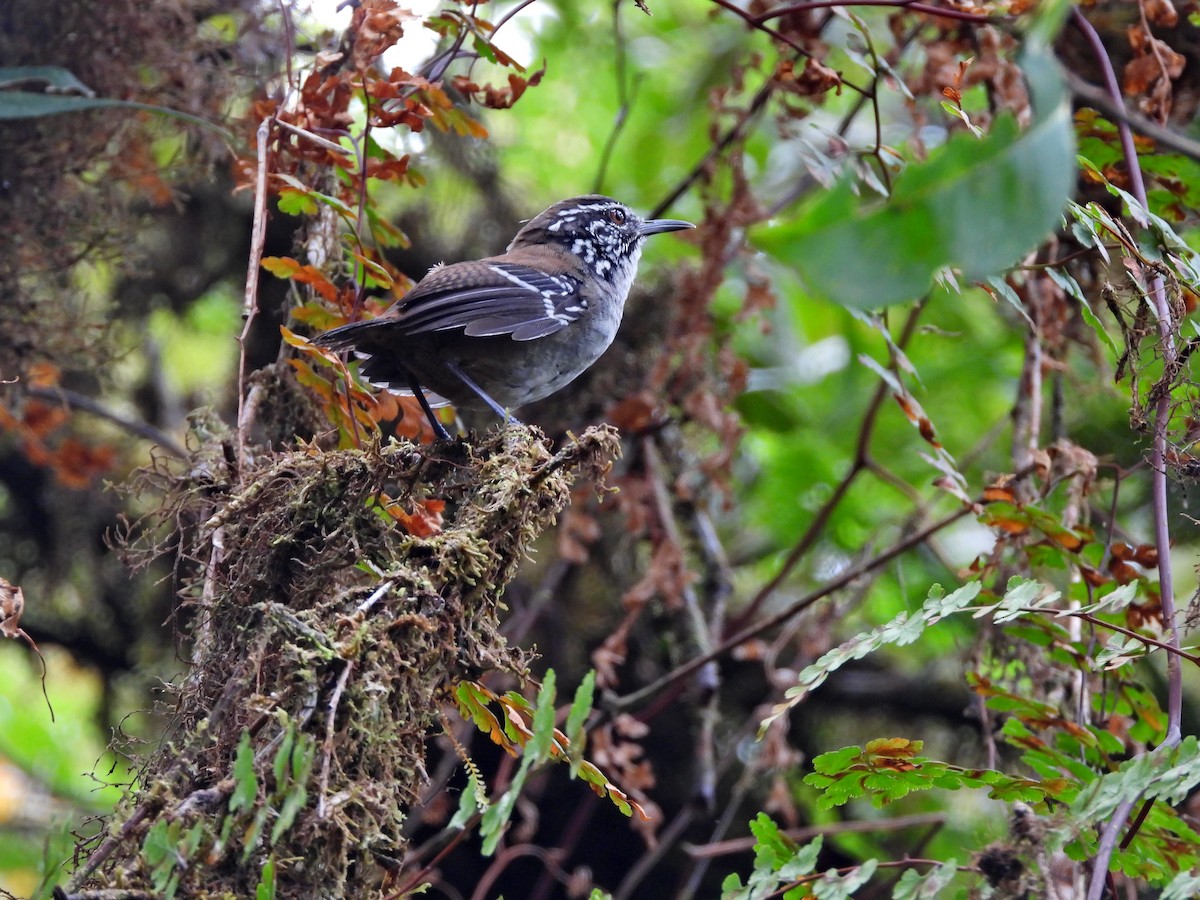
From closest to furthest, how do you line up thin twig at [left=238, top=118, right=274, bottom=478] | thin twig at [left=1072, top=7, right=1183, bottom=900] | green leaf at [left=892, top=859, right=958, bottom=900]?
green leaf at [left=892, top=859, right=958, bottom=900]
thin twig at [left=1072, top=7, right=1183, bottom=900]
thin twig at [left=238, top=118, right=274, bottom=478]

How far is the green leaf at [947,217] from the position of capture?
140cm

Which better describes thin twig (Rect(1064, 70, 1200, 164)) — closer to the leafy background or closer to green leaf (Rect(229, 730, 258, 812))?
the leafy background

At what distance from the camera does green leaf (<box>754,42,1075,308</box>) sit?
1.40 metres

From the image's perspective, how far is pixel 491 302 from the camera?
3.38 meters

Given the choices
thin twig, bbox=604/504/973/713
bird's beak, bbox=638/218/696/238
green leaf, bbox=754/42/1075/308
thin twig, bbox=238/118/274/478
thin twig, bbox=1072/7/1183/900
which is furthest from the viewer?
bird's beak, bbox=638/218/696/238

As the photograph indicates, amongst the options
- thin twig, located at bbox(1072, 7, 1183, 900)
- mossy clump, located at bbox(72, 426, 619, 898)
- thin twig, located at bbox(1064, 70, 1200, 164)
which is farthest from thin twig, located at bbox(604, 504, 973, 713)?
thin twig, located at bbox(1064, 70, 1200, 164)

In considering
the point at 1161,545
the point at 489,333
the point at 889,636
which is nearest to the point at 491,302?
the point at 489,333

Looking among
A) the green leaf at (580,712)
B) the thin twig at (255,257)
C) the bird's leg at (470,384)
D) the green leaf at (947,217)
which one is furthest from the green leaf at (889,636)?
the bird's leg at (470,384)

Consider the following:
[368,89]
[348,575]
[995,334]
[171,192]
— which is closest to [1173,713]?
[348,575]

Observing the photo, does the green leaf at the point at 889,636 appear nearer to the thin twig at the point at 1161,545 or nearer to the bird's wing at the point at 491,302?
the thin twig at the point at 1161,545

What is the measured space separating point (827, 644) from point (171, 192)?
3.02 m

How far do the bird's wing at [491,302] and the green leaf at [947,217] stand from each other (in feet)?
6.06

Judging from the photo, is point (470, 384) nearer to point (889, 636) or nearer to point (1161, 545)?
point (889, 636)

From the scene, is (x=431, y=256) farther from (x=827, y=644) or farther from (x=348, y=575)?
(x=348, y=575)
